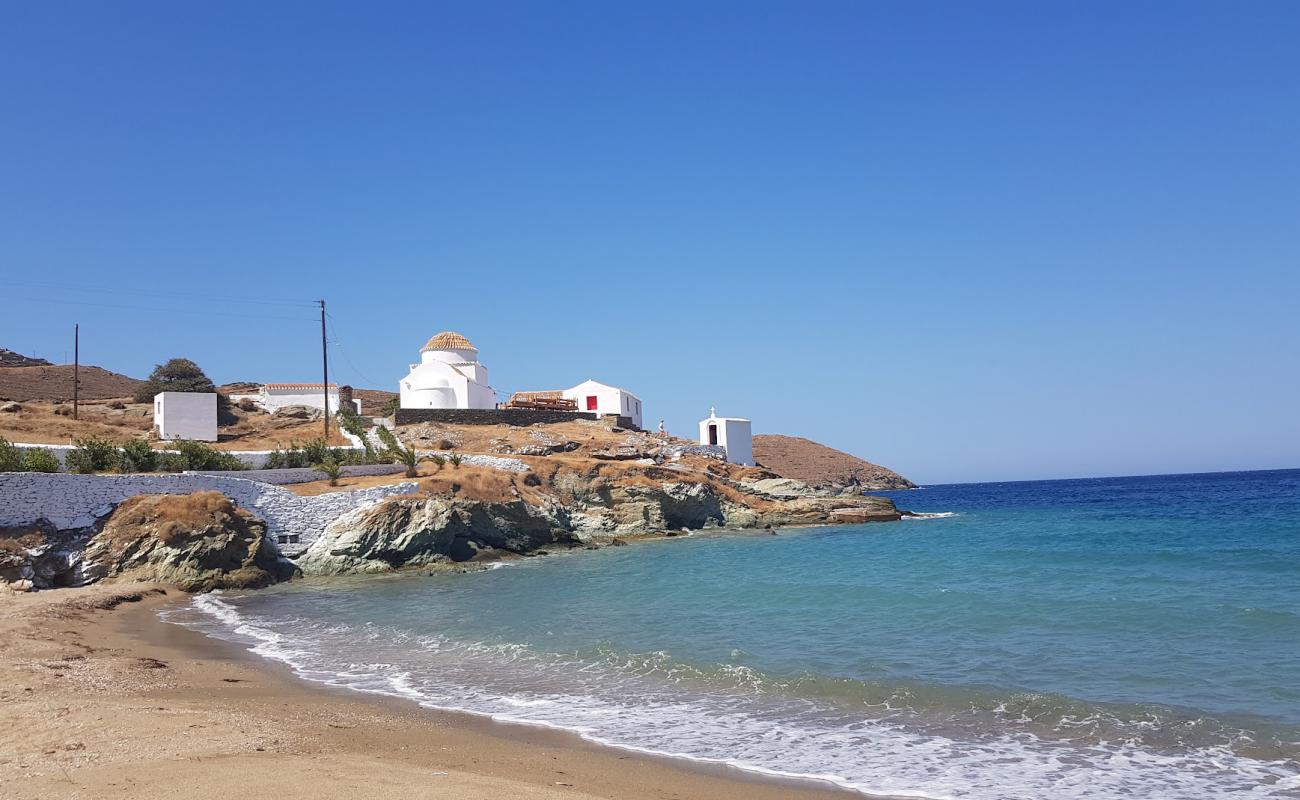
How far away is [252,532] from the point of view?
26609mm

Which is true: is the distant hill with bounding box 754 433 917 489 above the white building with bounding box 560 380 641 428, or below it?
below

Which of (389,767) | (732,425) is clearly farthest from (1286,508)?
(389,767)

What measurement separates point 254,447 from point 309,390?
1370cm

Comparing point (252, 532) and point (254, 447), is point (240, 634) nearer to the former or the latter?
point (252, 532)

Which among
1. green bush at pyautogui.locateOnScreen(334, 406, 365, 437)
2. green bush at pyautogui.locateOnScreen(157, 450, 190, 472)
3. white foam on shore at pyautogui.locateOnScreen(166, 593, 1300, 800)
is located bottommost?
white foam on shore at pyautogui.locateOnScreen(166, 593, 1300, 800)

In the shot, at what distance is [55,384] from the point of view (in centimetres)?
5922

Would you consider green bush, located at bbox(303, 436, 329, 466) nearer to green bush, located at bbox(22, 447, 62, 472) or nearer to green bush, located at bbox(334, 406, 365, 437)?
green bush, located at bbox(334, 406, 365, 437)

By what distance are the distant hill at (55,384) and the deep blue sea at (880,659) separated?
141 feet

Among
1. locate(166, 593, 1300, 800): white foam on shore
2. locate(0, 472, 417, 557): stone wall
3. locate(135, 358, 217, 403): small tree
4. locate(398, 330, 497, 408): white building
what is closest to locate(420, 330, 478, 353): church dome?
locate(398, 330, 497, 408): white building

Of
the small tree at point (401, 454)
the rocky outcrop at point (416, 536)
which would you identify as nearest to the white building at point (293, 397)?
the small tree at point (401, 454)

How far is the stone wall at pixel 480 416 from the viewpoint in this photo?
4878cm

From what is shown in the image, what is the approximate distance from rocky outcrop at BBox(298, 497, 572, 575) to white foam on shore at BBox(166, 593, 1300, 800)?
13469mm

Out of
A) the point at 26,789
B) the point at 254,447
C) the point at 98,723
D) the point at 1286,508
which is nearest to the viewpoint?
the point at 26,789

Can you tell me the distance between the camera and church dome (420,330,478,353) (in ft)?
184
